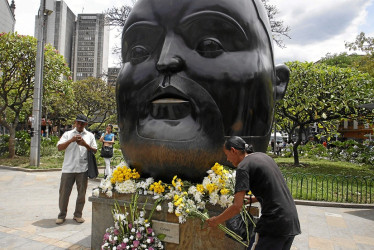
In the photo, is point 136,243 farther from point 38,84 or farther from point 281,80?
point 38,84

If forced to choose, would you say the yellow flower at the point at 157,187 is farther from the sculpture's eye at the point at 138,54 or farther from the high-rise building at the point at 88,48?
the high-rise building at the point at 88,48

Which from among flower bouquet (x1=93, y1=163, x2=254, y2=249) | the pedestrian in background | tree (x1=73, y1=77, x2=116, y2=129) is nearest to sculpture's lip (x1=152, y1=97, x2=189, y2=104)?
flower bouquet (x1=93, y1=163, x2=254, y2=249)

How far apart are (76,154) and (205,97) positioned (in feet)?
10.0

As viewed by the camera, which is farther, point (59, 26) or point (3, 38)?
point (59, 26)

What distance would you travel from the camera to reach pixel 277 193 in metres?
2.43

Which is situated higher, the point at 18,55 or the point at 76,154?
the point at 18,55

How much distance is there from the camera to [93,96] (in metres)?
28.3

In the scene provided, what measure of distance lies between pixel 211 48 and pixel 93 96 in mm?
A: 26534

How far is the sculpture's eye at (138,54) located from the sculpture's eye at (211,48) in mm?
741

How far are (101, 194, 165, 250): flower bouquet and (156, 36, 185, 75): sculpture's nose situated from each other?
4.73 feet

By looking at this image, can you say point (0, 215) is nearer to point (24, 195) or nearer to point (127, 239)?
point (24, 195)

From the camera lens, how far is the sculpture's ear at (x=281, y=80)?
4199mm

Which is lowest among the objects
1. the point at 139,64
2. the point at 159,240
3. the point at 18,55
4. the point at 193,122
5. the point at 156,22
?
the point at 159,240

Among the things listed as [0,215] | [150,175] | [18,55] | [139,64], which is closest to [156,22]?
[139,64]
